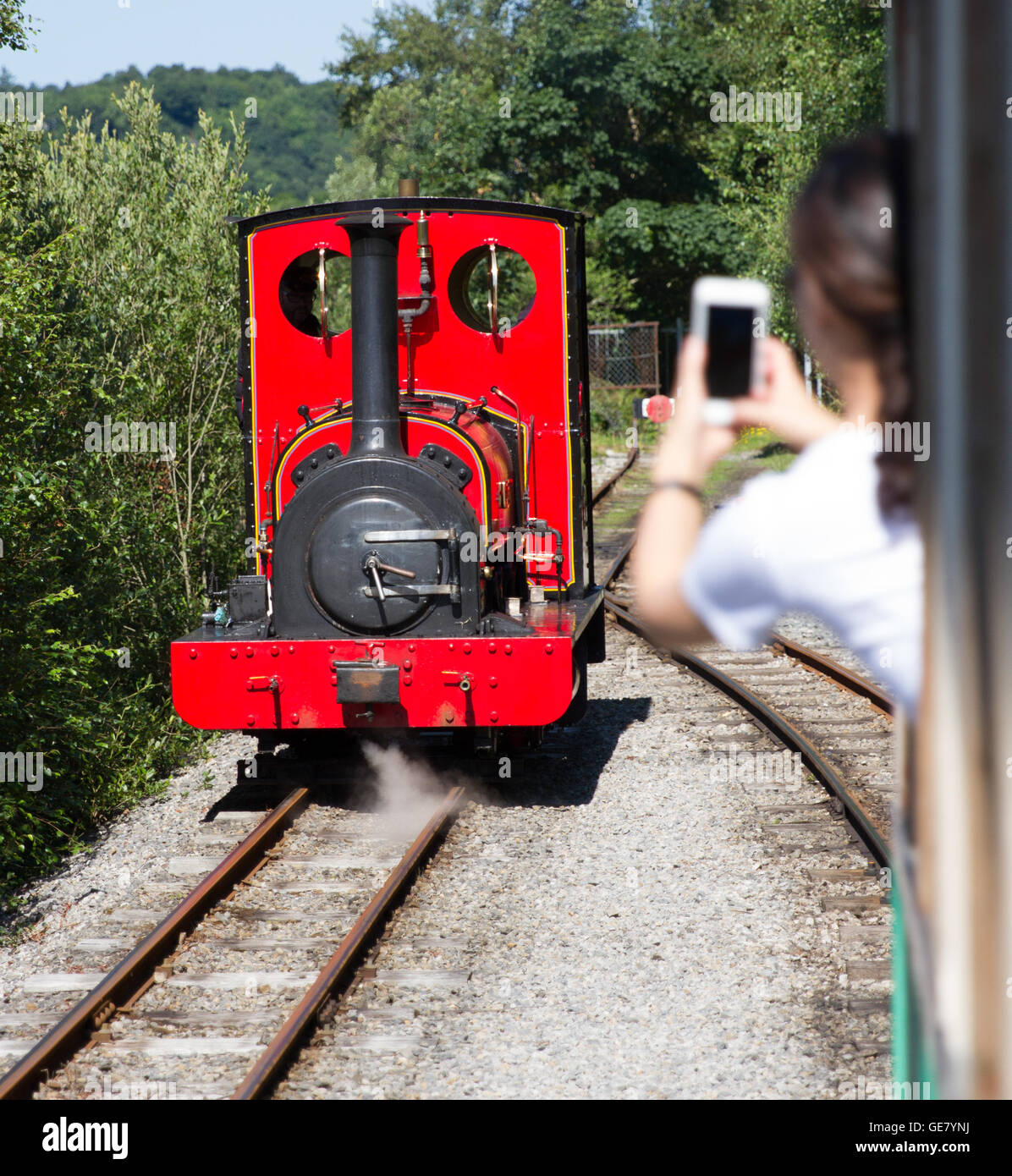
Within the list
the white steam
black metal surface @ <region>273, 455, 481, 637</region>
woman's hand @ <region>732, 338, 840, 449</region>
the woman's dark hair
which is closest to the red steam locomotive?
black metal surface @ <region>273, 455, 481, 637</region>

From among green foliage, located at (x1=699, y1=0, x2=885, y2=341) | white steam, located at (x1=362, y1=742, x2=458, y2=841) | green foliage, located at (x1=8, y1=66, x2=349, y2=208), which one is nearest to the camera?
white steam, located at (x1=362, y1=742, x2=458, y2=841)

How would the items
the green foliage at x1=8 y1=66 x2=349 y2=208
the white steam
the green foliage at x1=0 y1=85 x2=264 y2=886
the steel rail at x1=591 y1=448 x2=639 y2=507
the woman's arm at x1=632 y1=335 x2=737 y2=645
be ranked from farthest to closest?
the green foliage at x1=8 y1=66 x2=349 y2=208, the steel rail at x1=591 y1=448 x2=639 y2=507, the green foliage at x1=0 y1=85 x2=264 y2=886, the white steam, the woman's arm at x1=632 y1=335 x2=737 y2=645

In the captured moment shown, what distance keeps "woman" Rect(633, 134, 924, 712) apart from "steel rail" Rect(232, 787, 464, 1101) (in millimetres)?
3080

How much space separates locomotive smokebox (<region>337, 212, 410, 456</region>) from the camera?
6645mm

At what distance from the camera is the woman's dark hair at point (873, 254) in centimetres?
115

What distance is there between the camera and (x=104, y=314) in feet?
42.5

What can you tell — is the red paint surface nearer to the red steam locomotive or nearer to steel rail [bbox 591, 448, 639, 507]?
the red steam locomotive

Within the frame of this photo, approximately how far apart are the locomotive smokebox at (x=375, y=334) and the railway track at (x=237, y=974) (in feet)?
6.70

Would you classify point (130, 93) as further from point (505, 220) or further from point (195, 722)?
point (195, 722)

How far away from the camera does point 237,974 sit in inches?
195

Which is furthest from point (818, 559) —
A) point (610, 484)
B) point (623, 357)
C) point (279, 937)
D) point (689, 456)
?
point (623, 357)
